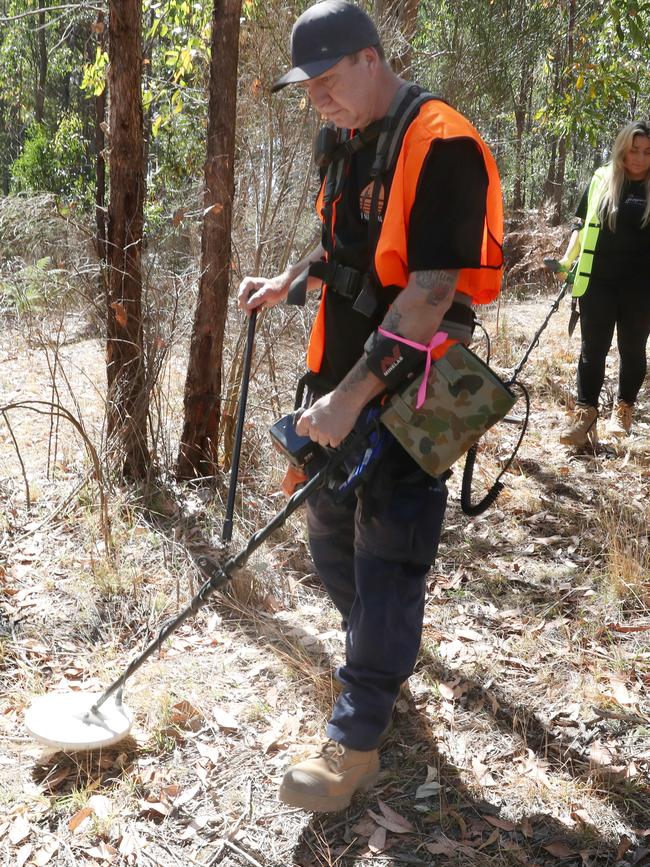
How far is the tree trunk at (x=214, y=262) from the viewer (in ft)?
14.5

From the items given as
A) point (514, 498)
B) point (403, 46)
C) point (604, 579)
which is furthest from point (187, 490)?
point (403, 46)

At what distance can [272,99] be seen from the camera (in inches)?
211

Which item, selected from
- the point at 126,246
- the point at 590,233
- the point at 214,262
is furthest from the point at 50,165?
the point at 590,233

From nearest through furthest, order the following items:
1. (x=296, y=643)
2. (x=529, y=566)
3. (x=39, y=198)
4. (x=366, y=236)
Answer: (x=366, y=236)
(x=296, y=643)
(x=529, y=566)
(x=39, y=198)

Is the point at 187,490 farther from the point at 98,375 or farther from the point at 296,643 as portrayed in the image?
the point at 98,375

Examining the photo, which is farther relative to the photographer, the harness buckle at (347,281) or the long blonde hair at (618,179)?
the long blonde hair at (618,179)

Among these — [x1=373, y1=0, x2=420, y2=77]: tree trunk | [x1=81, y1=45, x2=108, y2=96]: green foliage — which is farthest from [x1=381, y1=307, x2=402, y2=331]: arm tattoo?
[x1=81, y1=45, x2=108, y2=96]: green foliage

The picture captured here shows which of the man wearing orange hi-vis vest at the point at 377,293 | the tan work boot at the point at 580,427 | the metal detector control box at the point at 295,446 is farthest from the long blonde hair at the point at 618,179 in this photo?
the metal detector control box at the point at 295,446

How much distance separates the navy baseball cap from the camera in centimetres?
213

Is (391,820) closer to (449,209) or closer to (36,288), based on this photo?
(449,209)

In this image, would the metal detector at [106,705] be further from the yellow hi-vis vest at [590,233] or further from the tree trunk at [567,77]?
the tree trunk at [567,77]

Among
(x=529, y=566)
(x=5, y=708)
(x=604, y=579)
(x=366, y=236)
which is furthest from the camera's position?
(x=529, y=566)

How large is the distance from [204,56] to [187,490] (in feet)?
10.9

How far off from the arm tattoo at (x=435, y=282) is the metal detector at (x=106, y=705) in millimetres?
559
